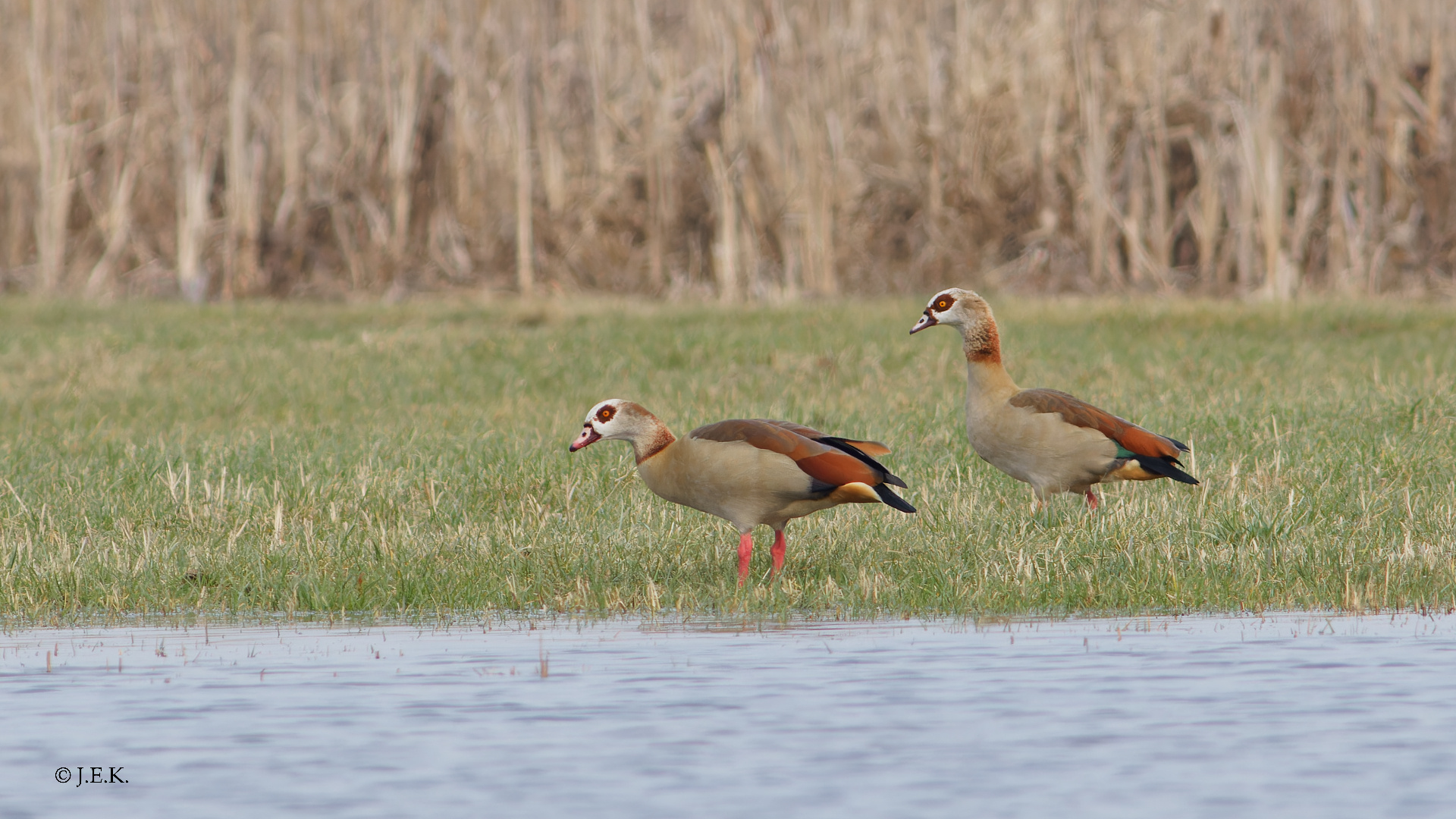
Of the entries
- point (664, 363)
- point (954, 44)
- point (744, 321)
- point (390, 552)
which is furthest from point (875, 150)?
point (390, 552)

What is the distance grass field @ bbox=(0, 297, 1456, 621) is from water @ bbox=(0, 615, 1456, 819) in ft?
2.16

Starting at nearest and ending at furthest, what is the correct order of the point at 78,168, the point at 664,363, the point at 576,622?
the point at 576,622 < the point at 664,363 < the point at 78,168

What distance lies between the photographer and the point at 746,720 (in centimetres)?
562

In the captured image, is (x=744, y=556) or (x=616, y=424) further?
(x=616, y=424)

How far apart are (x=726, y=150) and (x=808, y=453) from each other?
15285 millimetres

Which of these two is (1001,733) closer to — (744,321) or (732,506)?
(732,506)

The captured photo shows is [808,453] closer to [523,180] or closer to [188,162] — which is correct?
[523,180]

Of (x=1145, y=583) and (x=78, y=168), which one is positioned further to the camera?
(x=78, y=168)

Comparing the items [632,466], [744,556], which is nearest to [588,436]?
[744,556]

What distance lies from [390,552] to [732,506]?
1.59 m

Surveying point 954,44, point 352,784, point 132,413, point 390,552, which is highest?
point 954,44

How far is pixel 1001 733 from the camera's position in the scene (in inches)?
214

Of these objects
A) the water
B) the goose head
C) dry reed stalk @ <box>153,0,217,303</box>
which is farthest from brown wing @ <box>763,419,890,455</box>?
dry reed stalk @ <box>153,0,217,303</box>

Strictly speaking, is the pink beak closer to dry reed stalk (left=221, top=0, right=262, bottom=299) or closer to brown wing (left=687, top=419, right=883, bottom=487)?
brown wing (left=687, top=419, right=883, bottom=487)
